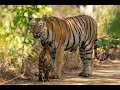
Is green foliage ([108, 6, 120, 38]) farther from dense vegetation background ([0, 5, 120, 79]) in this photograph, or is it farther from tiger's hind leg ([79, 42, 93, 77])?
tiger's hind leg ([79, 42, 93, 77])

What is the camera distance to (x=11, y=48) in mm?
8016

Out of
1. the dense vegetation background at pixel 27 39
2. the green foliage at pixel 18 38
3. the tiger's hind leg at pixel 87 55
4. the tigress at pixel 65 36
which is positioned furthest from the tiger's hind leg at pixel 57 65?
the green foliage at pixel 18 38

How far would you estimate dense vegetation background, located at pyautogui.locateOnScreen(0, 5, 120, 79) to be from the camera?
25.3 ft

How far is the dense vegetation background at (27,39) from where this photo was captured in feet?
25.3

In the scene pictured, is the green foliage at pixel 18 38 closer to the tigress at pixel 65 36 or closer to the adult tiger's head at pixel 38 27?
the tigress at pixel 65 36

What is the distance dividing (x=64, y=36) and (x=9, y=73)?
2.64 feet

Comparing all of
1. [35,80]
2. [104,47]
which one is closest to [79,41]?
[35,80]

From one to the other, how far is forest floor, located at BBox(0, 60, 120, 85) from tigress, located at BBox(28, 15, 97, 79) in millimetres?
128

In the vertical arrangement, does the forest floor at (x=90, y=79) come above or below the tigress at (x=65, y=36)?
below

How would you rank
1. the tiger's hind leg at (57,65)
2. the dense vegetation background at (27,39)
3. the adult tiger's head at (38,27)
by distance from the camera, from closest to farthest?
the adult tiger's head at (38,27), the tiger's hind leg at (57,65), the dense vegetation background at (27,39)

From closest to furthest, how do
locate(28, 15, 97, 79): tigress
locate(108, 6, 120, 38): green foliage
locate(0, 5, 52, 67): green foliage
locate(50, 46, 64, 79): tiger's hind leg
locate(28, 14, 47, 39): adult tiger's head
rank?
locate(28, 14, 47, 39): adult tiger's head
locate(28, 15, 97, 79): tigress
locate(50, 46, 64, 79): tiger's hind leg
locate(0, 5, 52, 67): green foliage
locate(108, 6, 120, 38): green foliage

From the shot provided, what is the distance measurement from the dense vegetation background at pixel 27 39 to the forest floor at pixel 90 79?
0.23m

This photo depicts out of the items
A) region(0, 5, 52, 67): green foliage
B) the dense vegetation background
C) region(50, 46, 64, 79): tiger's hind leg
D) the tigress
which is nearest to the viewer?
the tigress

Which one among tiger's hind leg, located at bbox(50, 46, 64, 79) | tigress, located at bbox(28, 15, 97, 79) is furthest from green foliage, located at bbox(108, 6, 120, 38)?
tiger's hind leg, located at bbox(50, 46, 64, 79)
